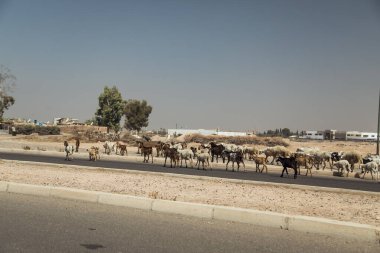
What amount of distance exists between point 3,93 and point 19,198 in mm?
81376

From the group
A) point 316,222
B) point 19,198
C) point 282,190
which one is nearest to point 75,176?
point 19,198

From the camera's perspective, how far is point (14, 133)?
65938 millimetres

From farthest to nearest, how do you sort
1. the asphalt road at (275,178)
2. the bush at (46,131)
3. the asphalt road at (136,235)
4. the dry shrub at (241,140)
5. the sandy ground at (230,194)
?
the dry shrub at (241,140)
the bush at (46,131)
the asphalt road at (275,178)
the sandy ground at (230,194)
the asphalt road at (136,235)

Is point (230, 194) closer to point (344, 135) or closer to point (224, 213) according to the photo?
point (224, 213)

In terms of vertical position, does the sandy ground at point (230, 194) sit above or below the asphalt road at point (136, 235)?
above

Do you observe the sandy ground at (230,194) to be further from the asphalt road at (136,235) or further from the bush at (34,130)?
the bush at (34,130)

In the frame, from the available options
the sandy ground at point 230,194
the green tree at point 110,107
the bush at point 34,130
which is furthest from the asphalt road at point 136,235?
the green tree at point 110,107

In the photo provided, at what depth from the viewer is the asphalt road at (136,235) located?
6.66 metres

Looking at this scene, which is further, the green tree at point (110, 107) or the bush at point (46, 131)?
the green tree at point (110, 107)

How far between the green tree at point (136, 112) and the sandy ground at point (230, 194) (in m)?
83.6

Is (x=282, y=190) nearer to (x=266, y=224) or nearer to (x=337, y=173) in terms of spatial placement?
(x=266, y=224)

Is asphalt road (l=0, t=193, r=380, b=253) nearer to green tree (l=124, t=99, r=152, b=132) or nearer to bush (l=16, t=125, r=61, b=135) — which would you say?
bush (l=16, t=125, r=61, b=135)

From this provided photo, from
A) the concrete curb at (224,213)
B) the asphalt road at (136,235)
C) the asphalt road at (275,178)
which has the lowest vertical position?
the asphalt road at (136,235)

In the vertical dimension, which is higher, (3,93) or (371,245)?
(3,93)
